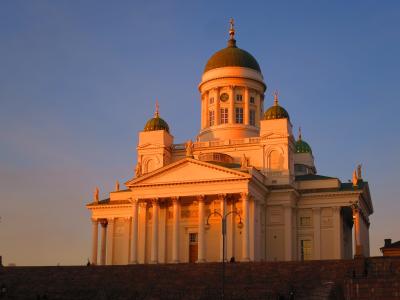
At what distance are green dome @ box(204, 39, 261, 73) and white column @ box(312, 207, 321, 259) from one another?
62.2ft

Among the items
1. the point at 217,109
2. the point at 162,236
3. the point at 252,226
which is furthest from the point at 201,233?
the point at 217,109

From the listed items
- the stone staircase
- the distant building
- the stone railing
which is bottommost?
the stone staircase

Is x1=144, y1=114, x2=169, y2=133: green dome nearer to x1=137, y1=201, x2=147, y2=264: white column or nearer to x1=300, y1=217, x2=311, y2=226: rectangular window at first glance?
x1=137, y1=201, x2=147, y2=264: white column

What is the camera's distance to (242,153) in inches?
2657

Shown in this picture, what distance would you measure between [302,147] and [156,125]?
27.5 m

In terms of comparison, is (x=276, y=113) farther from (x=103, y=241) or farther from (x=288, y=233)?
(x=103, y=241)

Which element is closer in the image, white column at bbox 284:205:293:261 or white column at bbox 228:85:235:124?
white column at bbox 284:205:293:261

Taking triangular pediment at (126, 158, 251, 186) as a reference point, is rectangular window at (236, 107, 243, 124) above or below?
above

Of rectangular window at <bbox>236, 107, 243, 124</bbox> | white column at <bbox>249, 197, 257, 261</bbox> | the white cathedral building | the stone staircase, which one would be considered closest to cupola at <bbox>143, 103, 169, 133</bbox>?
the white cathedral building

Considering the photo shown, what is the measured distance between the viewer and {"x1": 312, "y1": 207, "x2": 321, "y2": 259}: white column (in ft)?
206

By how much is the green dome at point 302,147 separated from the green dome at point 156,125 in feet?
82.5

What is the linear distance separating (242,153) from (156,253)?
13278 millimetres

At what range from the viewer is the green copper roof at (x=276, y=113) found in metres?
67.1

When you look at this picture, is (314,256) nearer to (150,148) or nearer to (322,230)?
(322,230)
